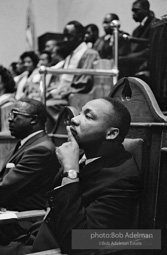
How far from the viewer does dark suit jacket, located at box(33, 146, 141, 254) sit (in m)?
1.06

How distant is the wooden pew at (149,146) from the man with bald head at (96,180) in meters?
0.07

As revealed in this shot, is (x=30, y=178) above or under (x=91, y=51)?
under

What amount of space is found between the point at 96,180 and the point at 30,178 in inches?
25.7

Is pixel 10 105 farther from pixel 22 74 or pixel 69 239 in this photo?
pixel 69 239

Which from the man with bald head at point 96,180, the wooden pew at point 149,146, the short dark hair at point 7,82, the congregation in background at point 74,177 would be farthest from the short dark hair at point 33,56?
the man with bald head at point 96,180

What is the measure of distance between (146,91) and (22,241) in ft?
2.35

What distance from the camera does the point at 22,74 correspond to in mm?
4453

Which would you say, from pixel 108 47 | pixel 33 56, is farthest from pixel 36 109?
pixel 33 56

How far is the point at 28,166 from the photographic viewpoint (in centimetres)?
173

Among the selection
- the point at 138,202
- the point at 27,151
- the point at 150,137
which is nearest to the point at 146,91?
the point at 150,137

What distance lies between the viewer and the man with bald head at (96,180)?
1067mm

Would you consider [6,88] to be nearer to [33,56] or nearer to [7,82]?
[7,82]

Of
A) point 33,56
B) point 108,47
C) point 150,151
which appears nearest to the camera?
point 150,151

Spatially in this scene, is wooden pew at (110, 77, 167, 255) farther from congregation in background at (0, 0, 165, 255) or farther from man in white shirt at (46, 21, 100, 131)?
man in white shirt at (46, 21, 100, 131)
